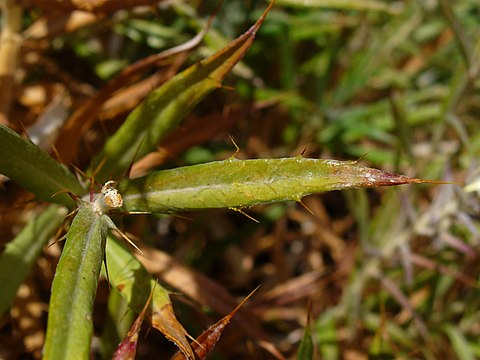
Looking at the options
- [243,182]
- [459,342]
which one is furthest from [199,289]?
[459,342]

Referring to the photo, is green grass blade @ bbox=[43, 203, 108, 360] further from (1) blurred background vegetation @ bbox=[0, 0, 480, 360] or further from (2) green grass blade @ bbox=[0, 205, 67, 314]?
(1) blurred background vegetation @ bbox=[0, 0, 480, 360]

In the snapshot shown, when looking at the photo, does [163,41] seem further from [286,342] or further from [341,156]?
[286,342]

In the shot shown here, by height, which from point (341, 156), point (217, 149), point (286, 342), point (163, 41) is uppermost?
point (163, 41)

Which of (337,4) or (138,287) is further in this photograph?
(337,4)

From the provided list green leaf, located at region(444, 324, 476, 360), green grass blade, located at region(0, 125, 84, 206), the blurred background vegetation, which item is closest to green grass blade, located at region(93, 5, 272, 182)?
green grass blade, located at region(0, 125, 84, 206)

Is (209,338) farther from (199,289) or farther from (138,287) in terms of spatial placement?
(199,289)

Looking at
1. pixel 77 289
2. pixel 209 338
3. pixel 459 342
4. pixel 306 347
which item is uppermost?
pixel 77 289

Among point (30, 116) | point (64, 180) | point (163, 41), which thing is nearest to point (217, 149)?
point (163, 41)
